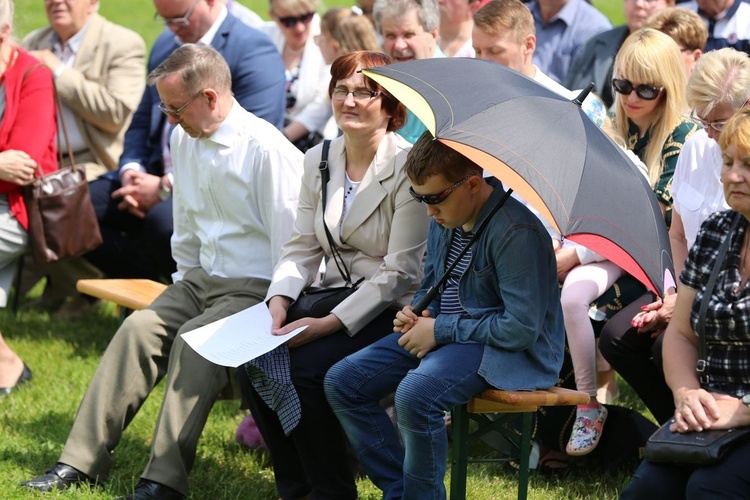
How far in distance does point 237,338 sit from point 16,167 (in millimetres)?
2305

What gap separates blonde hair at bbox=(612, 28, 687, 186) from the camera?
4.93m

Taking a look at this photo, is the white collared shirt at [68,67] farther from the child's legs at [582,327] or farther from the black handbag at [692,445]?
the black handbag at [692,445]

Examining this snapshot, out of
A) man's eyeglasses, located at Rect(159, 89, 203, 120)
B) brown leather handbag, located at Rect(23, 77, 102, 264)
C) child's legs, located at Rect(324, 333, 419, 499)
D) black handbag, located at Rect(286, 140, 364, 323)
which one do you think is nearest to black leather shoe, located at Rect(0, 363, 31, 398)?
brown leather handbag, located at Rect(23, 77, 102, 264)

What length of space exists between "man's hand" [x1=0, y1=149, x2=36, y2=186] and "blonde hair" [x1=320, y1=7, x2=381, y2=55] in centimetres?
197

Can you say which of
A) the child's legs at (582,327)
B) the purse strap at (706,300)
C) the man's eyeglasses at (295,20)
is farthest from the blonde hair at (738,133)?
the man's eyeglasses at (295,20)

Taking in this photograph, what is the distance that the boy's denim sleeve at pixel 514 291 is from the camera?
379 cm

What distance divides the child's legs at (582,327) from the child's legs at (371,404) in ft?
2.92

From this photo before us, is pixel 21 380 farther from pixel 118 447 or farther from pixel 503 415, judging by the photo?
pixel 503 415

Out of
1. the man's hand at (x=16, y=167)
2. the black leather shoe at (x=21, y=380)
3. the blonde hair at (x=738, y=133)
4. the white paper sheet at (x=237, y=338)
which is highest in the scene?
the blonde hair at (x=738, y=133)

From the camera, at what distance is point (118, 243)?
23.1ft

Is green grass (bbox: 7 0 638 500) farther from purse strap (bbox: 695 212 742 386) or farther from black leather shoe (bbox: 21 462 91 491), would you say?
purse strap (bbox: 695 212 742 386)

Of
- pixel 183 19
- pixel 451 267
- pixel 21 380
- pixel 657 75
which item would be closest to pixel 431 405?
pixel 451 267

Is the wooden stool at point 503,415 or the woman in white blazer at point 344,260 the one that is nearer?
the wooden stool at point 503,415

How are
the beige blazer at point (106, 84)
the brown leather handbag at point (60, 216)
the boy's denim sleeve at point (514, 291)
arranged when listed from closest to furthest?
the boy's denim sleeve at point (514, 291) < the brown leather handbag at point (60, 216) < the beige blazer at point (106, 84)
